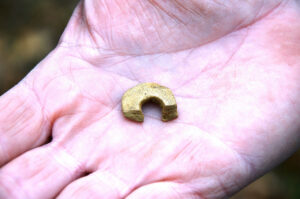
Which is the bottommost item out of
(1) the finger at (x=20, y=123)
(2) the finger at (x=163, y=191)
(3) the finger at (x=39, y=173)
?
(2) the finger at (x=163, y=191)

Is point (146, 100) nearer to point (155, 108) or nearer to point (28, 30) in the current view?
point (155, 108)

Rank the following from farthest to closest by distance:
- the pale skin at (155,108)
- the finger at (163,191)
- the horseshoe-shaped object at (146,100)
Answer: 1. the horseshoe-shaped object at (146,100)
2. the pale skin at (155,108)
3. the finger at (163,191)

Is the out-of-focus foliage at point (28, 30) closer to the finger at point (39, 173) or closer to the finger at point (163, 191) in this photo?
the finger at point (39, 173)

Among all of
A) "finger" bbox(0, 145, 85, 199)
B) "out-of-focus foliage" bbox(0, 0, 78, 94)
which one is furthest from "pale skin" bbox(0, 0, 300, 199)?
"out-of-focus foliage" bbox(0, 0, 78, 94)

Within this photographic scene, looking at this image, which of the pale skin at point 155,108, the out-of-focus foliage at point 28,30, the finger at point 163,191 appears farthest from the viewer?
the out-of-focus foliage at point 28,30

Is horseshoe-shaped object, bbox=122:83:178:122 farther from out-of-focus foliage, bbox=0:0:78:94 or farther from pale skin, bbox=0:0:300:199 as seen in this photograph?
out-of-focus foliage, bbox=0:0:78:94

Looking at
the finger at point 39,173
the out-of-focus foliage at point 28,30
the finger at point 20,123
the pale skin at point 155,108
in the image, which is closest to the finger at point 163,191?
the pale skin at point 155,108
